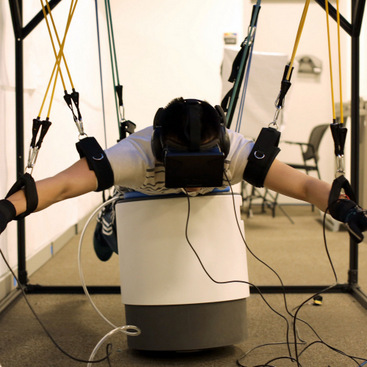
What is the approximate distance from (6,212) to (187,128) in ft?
1.38

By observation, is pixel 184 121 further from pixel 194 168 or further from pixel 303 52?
pixel 303 52

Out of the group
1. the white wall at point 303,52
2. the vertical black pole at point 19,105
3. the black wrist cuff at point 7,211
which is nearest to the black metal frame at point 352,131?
the vertical black pole at point 19,105

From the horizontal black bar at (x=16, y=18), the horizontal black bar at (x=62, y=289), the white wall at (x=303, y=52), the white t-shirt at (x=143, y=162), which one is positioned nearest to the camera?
the white t-shirt at (x=143, y=162)

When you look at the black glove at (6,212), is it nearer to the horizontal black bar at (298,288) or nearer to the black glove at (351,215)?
the black glove at (351,215)

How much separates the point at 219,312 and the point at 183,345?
0.44ft

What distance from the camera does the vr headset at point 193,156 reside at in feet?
3.54

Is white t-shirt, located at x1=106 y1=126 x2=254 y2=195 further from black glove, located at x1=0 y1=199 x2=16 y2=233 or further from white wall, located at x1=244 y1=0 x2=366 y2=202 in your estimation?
white wall, located at x1=244 y1=0 x2=366 y2=202

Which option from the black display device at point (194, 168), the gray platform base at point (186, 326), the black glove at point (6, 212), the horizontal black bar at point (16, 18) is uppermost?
the horizontal black bar at point (16, 18)

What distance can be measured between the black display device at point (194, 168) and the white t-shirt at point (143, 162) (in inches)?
5.1

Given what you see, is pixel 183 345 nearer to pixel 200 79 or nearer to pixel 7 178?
pixel 7 178

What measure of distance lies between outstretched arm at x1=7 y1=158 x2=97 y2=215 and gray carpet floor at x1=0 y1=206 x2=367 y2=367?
52cm

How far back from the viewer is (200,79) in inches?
186

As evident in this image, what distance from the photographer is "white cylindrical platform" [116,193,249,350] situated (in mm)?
1375

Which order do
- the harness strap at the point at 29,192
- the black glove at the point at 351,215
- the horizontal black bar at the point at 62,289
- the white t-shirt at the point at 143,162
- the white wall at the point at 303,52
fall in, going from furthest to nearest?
1. the white wall at the point at 303,52
2. the horizontal black bar at the point at 62,289
3. the white t-shirt at the point at 143,162
4. the harness strap at the point at 29,192
5. the black glove at the point at 351,215
